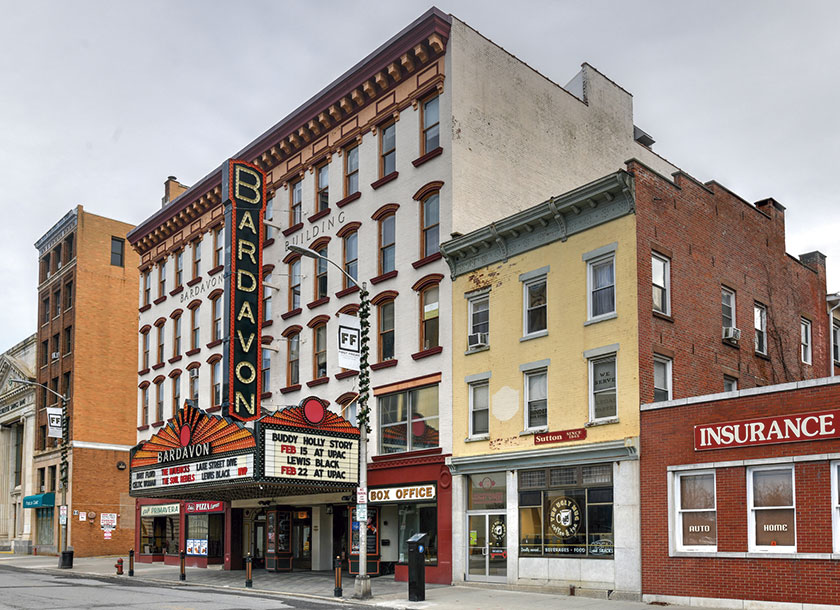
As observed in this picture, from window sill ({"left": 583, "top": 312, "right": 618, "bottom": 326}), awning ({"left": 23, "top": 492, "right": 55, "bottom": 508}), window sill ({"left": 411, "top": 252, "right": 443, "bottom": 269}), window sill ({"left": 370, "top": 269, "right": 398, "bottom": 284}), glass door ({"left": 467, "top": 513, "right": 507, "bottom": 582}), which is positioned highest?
window sill ({"left": 411, "top": 252, "right": 443, "bottom": 269})

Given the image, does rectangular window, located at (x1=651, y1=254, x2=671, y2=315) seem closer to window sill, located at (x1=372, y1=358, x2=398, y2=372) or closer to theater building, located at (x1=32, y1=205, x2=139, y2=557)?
window sill, located at (x1=372, y1=358, x2=398, y2=372)

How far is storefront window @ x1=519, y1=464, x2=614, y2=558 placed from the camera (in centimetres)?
2448

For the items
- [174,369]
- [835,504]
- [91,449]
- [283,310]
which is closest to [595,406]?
[835,504]

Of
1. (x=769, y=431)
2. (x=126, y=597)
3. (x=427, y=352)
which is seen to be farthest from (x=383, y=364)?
(x=769, y=431)

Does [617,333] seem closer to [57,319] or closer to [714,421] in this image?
[714,421]

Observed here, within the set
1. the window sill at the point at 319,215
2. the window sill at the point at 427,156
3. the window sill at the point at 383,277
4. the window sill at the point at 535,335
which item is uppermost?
the window sill at the point at 427,156

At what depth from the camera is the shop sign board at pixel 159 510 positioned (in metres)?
46.3

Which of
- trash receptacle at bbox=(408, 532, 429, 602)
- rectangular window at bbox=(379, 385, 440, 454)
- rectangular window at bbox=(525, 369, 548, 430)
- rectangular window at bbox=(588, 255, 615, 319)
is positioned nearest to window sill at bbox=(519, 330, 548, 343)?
rectangular window at bbox=(525, 369, 548, 430)

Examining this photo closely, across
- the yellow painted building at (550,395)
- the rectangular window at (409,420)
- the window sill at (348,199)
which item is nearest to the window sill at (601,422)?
the yellow painted building at (550,395)

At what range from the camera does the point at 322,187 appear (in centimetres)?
3838

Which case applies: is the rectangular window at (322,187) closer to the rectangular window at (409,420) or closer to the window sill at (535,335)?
the rectangular window at (409,420)

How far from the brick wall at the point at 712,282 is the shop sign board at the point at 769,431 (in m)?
2.61

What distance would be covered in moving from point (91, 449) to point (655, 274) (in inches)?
1817

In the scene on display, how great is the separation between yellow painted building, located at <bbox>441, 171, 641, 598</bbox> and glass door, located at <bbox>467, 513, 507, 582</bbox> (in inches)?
1.7
